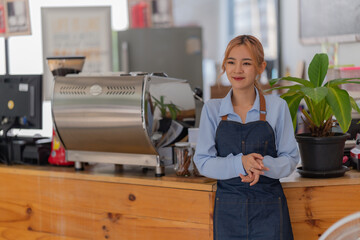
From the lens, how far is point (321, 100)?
70.1 inches

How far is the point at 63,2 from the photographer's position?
17.4 ft

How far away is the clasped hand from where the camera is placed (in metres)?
1.54

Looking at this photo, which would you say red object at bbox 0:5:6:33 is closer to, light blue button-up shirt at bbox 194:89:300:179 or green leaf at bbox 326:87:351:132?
light blue button-up shirt at bbox 194:89:300:179

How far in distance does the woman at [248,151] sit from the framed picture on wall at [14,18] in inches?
125

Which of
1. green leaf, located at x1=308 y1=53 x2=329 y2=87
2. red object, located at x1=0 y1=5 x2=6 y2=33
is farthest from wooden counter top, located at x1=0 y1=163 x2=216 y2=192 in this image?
red object, located at x1=0 y1=5 x2=6 y2=33

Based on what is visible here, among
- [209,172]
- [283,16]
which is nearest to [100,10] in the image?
[283,16]

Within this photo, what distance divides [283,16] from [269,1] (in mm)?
373

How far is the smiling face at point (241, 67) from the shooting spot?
1633mm

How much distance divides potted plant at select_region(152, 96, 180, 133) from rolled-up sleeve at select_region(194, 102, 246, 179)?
32 centimetres

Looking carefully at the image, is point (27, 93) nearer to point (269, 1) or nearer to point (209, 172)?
point (209, 172)

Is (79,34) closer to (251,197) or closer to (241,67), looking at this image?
(241,67)

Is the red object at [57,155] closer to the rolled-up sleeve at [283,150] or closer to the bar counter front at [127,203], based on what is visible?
the bar counter front at [127,203]

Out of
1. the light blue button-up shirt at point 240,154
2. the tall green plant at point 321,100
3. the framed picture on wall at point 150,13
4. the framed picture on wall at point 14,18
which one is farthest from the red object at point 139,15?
the light blue button-up shirt at point 240,154

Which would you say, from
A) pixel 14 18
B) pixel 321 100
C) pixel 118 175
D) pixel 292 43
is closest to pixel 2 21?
pixel 14 18
